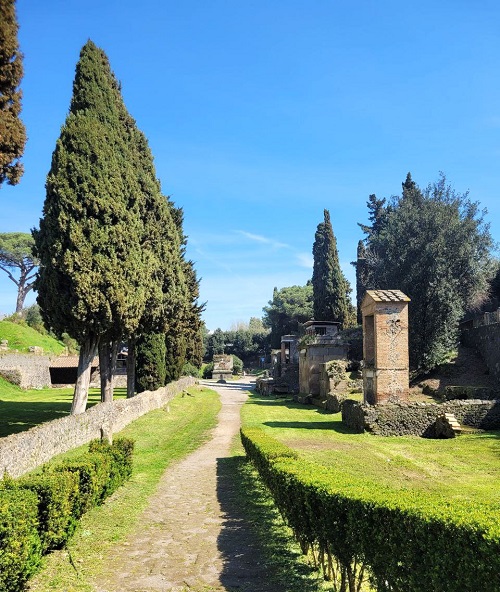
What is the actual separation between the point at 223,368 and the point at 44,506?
215 ft

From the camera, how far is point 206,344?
95.2 m

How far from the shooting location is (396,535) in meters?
4.93

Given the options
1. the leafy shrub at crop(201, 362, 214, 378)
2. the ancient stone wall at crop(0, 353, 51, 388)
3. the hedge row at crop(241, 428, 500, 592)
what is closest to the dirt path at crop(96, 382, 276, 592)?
the hedge row at crop(241, 428, 500, 592)

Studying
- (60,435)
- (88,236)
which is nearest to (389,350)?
(88,236)

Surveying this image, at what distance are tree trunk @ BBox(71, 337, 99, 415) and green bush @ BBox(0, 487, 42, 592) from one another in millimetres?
13797

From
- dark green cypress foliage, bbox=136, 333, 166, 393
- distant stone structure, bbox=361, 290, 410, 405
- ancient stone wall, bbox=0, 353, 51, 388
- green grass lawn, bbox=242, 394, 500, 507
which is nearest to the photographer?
green grass lawn, bbox=242, 394, 500, 507

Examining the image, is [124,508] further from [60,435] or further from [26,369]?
[26,369]

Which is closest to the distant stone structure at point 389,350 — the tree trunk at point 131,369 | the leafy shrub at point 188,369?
the tree trunk at point 131,369

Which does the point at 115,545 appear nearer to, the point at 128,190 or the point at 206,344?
the point at 128,190

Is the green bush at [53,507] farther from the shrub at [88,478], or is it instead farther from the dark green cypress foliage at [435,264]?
the dark green cypress foliage at [435,264]

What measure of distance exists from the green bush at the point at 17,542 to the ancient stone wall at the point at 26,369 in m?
40.8

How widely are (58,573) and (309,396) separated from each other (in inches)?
1099

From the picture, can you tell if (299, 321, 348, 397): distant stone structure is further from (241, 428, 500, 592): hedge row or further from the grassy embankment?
(241, 428, 500, 592): hedge row

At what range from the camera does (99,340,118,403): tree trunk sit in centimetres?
2523
